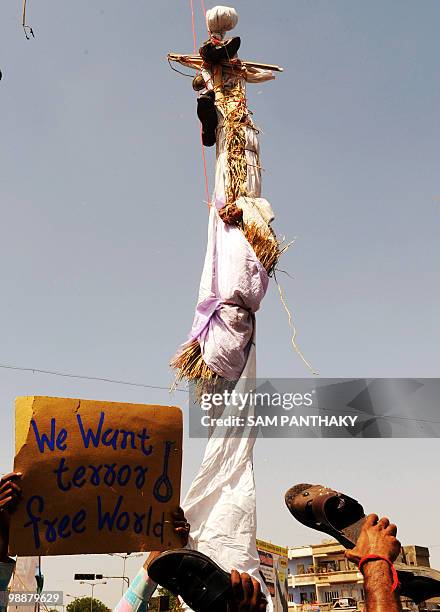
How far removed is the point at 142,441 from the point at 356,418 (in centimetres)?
841

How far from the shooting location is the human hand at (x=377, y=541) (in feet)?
5.04

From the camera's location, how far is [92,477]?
2727mm

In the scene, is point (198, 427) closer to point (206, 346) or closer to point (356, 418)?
point (206, 346)

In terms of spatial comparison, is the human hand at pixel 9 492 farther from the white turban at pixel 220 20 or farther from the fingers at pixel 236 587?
the white turban at pixel 220 20

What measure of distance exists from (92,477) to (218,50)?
4.13 m

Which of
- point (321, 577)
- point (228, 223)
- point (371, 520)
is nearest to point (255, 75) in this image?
point (228, 223)

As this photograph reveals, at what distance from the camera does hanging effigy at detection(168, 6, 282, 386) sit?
4.71 m

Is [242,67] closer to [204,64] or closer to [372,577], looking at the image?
[204,64]

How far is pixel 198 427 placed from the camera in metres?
4.91

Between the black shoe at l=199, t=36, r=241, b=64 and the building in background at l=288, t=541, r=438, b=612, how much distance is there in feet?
106

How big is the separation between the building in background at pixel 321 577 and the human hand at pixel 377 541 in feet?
113

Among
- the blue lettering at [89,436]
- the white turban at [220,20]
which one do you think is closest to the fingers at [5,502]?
the blue lettering at [89,436]

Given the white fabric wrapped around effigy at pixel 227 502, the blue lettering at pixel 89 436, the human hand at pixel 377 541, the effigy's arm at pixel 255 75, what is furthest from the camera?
the effigy's arm at pixel 255 75

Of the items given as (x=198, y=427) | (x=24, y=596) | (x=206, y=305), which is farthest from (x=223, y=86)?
(x=24, y=596)
